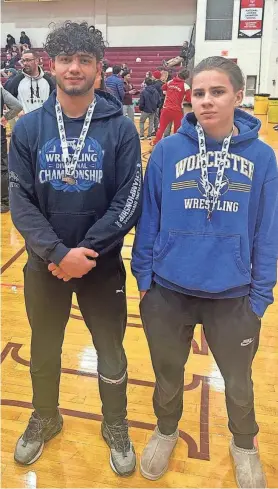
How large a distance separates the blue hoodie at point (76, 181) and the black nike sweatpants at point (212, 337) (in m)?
0.37

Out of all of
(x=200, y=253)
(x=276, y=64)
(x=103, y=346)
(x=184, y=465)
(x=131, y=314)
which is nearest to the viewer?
(x=200, y=253)

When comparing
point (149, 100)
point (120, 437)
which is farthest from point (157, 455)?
point (149, 100)

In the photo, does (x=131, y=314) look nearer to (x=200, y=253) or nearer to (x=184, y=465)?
(x=184, y=465)

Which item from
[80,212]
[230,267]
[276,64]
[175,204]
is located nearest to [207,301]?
[230,267]

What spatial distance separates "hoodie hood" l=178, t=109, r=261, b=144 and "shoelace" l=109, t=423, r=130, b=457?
57.5 inches

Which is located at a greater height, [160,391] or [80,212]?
[80,212]

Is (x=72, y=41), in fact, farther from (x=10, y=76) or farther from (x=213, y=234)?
(x=10, y=76)

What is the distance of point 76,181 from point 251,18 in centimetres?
1759

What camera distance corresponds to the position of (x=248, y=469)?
218 cm

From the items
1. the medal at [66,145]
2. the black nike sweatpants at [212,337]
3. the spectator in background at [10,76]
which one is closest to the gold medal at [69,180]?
the medal at [66,145]

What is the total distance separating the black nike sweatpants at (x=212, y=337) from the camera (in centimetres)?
192

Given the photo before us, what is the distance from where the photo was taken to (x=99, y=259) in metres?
2.02

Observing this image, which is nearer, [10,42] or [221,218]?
[221,218]

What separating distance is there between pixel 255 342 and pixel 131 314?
1.83m
